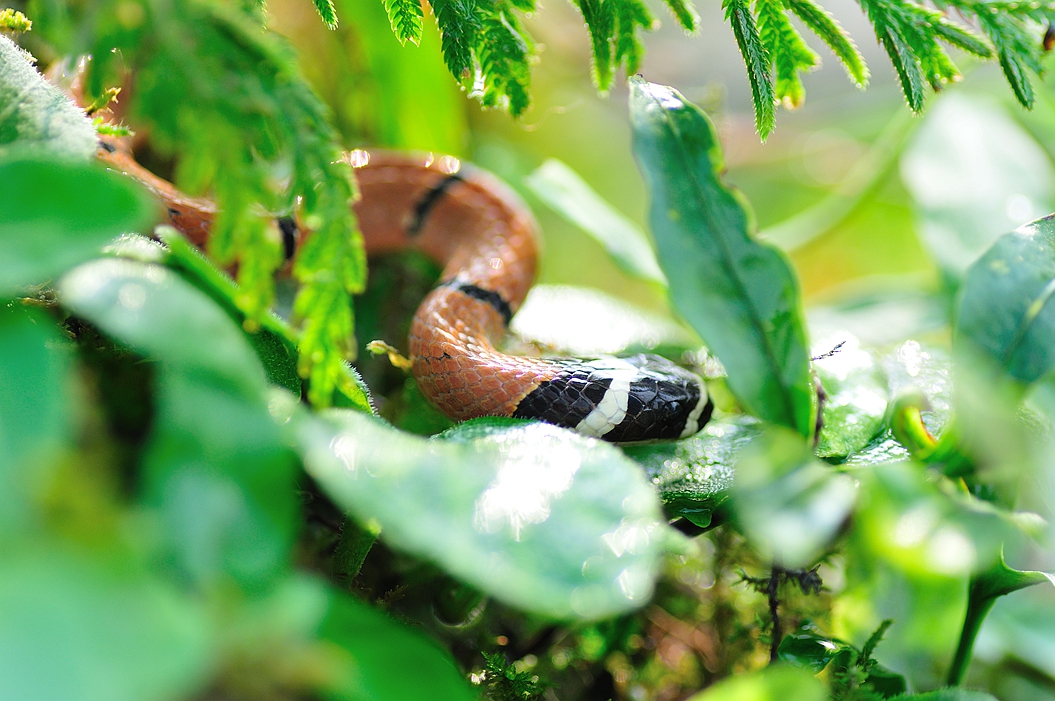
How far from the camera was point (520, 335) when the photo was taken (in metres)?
1.42

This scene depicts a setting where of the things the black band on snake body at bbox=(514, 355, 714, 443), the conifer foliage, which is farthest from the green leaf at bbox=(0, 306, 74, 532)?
the black band on snake body at bbox=(514, 355, 714, 443)

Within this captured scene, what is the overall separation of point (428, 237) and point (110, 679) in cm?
146

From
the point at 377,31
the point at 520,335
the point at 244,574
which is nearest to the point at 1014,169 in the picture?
the point at 520,335

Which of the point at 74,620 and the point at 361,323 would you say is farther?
the point at 361,323

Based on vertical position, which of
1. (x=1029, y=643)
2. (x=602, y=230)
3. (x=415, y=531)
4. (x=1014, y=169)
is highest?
(x=1014, y=169)

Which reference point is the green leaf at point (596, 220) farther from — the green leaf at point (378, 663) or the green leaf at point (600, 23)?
the green leaf at point (378, 663)

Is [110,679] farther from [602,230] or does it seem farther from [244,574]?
[602,230]

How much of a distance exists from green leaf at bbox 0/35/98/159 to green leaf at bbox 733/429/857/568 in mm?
653

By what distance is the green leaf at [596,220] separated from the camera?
1.36 metres

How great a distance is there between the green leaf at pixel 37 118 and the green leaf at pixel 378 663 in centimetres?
45

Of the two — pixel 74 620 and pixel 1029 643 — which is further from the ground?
pixel 74 620

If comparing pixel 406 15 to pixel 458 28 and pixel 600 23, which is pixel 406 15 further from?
pixel 600 23

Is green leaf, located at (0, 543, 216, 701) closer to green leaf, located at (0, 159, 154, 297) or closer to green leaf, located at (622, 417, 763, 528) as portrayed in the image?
green leaf, located at (0, 159, 154, 297)

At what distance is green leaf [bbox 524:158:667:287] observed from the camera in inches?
53.6
